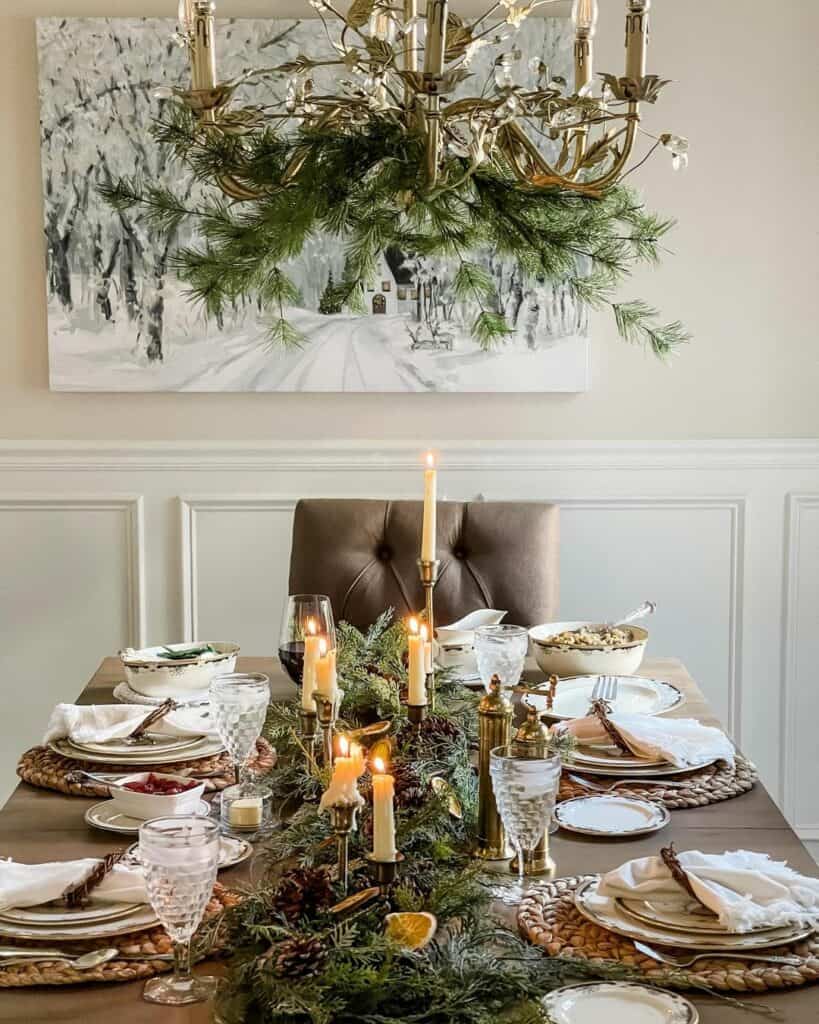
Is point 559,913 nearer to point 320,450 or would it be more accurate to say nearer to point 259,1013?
point 259,1013

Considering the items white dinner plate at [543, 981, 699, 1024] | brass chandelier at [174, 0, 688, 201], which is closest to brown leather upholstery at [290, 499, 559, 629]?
brass chandelier at [174, 0, 688, 201]

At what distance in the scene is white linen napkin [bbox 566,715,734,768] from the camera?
1.68 metres

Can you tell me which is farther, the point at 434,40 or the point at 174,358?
the point at 174,358

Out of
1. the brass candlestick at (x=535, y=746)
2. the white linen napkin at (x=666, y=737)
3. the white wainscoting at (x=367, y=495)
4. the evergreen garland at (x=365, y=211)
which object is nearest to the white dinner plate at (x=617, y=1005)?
the brass candlestick at (x=535, y=746)

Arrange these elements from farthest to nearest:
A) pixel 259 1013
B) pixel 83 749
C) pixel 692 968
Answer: pixel 83 749
pixel 692 968
pixel 259 1013

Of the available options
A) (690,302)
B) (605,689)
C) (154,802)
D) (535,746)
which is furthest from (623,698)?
(690,302)

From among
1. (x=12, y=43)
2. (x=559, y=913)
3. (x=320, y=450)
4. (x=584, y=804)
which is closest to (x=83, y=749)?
(x=584, y=804)

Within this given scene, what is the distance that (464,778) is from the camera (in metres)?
1.47

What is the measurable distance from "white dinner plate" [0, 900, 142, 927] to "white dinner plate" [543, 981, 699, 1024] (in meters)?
0.42

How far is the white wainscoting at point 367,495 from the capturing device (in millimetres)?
3238

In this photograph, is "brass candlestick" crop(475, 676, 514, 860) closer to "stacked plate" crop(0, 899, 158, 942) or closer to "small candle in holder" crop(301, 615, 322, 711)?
"small candle in holder" crop(301, 615, 322, 711)

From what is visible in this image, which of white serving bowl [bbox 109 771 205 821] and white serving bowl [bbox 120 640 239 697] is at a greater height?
white serving bowl [bbox 120 640 239 697]

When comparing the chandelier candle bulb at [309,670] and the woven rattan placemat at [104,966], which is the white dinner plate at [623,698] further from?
the woven rattan placemat at [104,966]

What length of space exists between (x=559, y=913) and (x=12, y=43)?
2.68 m
